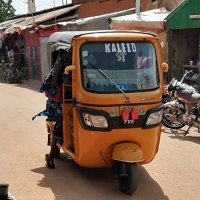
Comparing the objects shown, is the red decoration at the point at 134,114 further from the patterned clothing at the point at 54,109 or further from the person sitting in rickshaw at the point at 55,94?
the patterned clothing at the point at 54,109

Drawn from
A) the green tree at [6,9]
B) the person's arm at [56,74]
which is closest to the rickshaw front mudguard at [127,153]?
the person's arm at [56,74]

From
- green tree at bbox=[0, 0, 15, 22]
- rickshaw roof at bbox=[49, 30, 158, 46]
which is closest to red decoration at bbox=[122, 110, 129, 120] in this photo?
rickshaw roof at bbox=[49, 30, 158, 46]

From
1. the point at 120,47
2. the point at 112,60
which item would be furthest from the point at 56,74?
the point at 120,47

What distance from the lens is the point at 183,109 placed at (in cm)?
955

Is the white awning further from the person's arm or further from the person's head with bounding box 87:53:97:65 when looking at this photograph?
the person's head with bounding box 87:53:97:65

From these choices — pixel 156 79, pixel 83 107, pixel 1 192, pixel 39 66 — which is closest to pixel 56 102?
pixel 83 107

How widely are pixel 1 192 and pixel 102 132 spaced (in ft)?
7.21

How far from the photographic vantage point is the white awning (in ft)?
42.1

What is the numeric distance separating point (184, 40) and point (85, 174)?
821 centimetres

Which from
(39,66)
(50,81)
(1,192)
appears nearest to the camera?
(1,192)

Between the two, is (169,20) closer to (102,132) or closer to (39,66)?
(102,132)

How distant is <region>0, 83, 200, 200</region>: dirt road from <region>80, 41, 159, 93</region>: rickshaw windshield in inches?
55.2

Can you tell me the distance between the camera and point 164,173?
662 centimetres

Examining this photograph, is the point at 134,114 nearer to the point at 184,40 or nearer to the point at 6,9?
the point at 184,40
